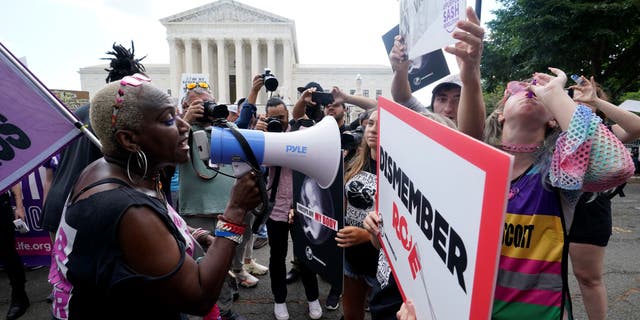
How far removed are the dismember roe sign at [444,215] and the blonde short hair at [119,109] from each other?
0.90 metres

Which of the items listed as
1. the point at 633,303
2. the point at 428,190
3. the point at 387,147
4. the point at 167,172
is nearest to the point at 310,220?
the point at 167,172

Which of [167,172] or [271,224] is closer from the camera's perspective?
[167,172]

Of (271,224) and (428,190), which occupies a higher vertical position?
(428,190)

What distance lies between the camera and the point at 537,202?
1326 millimetres

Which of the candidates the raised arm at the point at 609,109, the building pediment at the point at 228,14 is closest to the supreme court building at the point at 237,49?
the building pediment at the point at 228,14

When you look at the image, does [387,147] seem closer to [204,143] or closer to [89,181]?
[204,143]

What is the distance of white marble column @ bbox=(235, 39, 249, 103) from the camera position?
160 feet

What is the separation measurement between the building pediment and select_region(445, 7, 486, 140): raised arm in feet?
167

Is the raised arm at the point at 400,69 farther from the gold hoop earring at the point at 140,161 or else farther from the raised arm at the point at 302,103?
the gold hoop earring at the point at 140,161

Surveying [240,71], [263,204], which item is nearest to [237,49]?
[240,71]

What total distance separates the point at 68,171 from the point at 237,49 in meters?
50.2

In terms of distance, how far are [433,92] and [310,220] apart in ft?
5.02

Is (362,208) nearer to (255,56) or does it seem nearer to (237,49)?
(255,56)

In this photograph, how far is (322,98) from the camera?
2.89 m
